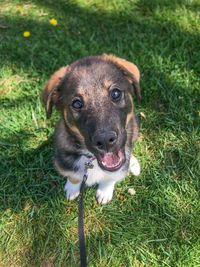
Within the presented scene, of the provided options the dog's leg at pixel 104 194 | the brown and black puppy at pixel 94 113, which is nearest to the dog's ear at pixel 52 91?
the brown and black puppy at pixel 94 113

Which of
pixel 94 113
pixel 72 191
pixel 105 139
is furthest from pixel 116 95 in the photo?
pixel 72 191

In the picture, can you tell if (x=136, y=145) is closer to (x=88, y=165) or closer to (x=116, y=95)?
(x=88, y=165)

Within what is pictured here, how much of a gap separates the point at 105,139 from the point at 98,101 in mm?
435

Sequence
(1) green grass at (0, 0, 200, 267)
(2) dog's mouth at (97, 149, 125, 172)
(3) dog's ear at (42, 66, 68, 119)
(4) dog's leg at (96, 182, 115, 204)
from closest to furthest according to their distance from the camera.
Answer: (2) dog's mouth at (97, 149, 125, 172)
(3) dog's ear at (42, 66, 68, 119)
(1) green grass at (0, 0, 200, 267)
(4) dog's leg at (96, 182, 115, 204)

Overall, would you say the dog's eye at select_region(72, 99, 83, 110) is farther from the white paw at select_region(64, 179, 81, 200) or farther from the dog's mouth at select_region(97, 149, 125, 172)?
the white paw at select_region(64, 179, 81, 200)

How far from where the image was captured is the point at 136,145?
3682 millimetres

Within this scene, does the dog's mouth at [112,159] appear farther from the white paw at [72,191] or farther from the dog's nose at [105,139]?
the white paw at [72,191]

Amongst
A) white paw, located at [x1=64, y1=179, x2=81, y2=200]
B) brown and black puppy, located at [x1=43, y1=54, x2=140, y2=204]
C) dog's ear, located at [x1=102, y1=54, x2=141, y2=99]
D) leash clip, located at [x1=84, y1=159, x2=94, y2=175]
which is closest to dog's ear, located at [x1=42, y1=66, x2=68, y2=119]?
brown and black puppy, located at [x1=43, y1=54, x2=140, y2=204]

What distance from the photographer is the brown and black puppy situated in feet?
7.01

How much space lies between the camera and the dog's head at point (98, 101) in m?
2.10

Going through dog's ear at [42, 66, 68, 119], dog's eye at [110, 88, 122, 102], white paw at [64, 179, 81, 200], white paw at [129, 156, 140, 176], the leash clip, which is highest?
dog's eye at [110, 88, 122, 102]

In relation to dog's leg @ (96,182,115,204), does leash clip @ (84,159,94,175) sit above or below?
above

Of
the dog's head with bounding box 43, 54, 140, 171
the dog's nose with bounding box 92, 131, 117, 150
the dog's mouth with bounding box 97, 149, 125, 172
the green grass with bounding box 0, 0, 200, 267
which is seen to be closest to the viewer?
the dog's nose with bounding box 92, 131, 117, 150

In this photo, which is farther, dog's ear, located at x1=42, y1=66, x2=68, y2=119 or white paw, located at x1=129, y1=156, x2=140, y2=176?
white paw, located at x1=129, y1=156, x2=140, y2=176
